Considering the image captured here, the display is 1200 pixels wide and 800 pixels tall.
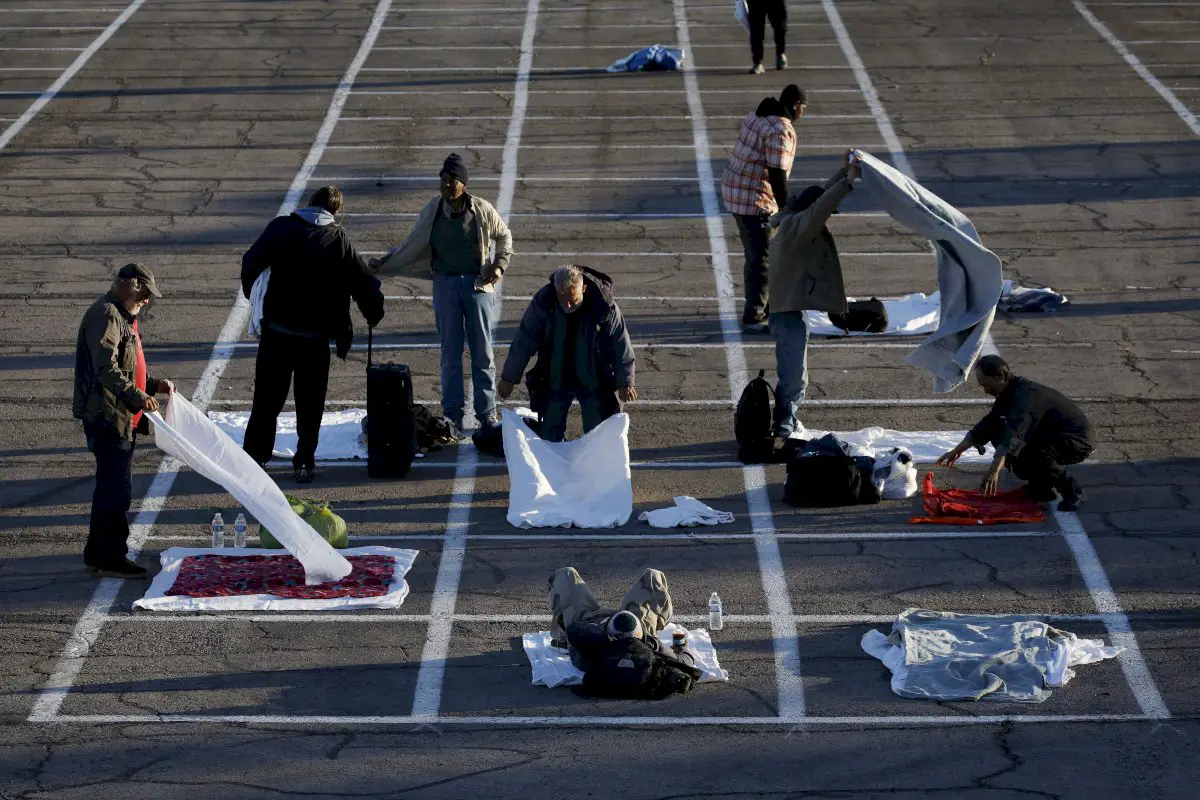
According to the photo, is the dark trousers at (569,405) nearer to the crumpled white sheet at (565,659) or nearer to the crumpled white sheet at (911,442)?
the crumpled white sheet at (911,442)

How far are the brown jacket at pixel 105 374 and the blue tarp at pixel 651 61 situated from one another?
15.4 metres

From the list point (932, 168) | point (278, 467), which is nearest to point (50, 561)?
point (278, 467)

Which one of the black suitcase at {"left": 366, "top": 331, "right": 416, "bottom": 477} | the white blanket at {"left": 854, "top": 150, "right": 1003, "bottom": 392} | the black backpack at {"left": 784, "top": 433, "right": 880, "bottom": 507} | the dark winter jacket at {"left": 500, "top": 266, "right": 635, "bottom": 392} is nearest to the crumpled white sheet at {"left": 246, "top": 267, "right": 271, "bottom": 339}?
the black suitcase at {"left": 366, "top": 331, "right": 416, "bottom": 477}

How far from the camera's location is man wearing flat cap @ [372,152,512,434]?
42.7 ft

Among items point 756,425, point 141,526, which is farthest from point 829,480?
point 141,526

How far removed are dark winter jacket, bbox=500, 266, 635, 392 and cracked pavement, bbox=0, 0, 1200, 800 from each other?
0.96m

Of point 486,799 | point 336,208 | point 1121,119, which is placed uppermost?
point 336,208

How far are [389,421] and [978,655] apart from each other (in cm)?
475

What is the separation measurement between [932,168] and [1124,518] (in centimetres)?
955

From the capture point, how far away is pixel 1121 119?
22766 millimetres

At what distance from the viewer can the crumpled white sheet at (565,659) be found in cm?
956

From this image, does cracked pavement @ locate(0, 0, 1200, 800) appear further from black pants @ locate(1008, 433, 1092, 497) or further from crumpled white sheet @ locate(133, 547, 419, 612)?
black pants @ locate(1008, 433, 1092, 497)

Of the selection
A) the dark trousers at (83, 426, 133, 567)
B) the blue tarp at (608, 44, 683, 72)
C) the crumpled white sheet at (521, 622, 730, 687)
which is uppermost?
the dark trousers at (83, 426, 133, 567)

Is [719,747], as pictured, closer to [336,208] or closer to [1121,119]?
[336,208]
